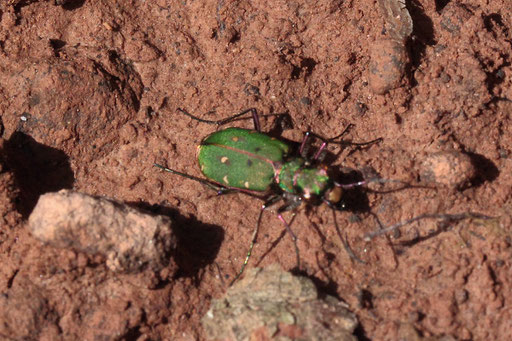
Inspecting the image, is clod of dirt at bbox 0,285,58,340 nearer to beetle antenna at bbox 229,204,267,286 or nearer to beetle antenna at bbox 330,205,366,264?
beetle antenna at bbox 229,204,267,286

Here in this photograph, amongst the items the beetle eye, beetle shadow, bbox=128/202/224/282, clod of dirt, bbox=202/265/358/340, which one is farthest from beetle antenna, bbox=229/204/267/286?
the beetle eye

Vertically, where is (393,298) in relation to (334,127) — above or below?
below

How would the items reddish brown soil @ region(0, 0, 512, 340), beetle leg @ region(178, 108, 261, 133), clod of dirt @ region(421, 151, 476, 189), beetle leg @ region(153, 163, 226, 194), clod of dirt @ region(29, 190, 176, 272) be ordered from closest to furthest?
1. clod of dirt @ region(29, 190, 176, 272)
2. reddish brown soil @ region(0, 0, 512, 340)
3. clod of dirt @ region(421, 151, 476, 189)
4. beetle leg @ region(153, 163, 226, 194)
5. beetle leg @ region(178, 108, 261, 133)

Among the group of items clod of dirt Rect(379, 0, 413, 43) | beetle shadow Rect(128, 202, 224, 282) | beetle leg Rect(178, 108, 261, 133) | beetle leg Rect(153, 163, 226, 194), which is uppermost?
clod of dirt Rect(379, 0, 413, 43)

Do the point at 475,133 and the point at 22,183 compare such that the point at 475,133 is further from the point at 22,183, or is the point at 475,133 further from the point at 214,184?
the point at 22,183

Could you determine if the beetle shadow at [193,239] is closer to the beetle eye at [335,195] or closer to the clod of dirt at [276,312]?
the clod of dirt at [276,312]

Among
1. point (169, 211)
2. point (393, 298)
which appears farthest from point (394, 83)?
point (169, 211)

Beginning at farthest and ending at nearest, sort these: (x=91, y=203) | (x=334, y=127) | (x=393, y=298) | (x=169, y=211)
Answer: (x=334, y=127) → (x=169, y=211) → (x=393, y=298) → (x=91, y=203)

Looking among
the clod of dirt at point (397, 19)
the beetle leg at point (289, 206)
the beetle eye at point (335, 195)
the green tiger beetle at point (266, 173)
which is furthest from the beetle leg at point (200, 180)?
the clod of dirt at point (397, 19)
